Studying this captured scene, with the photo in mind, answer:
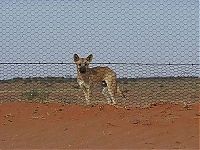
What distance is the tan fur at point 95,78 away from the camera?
15406 mm

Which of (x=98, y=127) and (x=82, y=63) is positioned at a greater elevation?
(x=82, y=63)

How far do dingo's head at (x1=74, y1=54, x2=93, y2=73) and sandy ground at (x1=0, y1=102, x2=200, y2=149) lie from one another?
2.42 meters

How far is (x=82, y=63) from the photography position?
15453 mm

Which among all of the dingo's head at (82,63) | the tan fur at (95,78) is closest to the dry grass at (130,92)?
the tan fur at (95,78)

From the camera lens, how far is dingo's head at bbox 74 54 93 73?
1512 centimetres

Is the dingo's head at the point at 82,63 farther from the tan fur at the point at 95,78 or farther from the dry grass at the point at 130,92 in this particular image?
the dry grass at the point at 130,92

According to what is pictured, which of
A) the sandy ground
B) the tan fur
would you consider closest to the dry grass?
the tan fur

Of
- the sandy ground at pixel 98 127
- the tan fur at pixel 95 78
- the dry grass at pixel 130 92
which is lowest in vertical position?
the sandy ground at pixel 98 127

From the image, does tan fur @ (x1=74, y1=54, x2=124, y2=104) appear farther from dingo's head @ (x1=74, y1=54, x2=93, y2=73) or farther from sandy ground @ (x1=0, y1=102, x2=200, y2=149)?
sandy ground @ (x1=0, y1=102, x2=200, y2=149)

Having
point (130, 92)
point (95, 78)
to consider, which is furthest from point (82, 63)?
point (130, 92)

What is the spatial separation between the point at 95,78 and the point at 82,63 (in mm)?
608

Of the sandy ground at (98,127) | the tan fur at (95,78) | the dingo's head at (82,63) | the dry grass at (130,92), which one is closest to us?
the sandy ground at (98,127)

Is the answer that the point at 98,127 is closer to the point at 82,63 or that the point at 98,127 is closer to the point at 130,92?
the point at 82,63

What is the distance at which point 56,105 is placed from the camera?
43.1 ft
